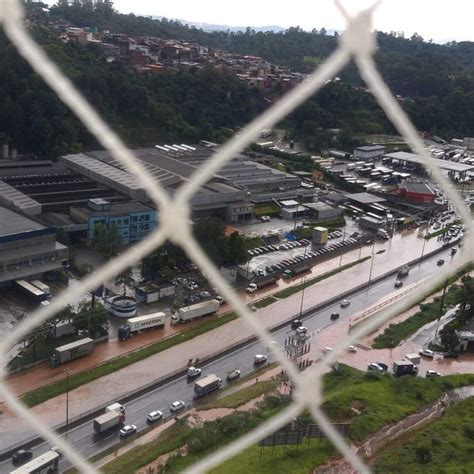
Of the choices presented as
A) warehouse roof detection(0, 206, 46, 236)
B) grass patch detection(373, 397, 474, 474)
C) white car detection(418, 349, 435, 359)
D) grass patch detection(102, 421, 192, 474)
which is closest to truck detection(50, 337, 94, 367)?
grass patch detection(102, 421, 192, 474)

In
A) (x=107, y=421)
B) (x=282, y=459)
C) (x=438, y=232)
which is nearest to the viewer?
(x=282, y=459)

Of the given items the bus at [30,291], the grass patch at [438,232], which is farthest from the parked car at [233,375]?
the grass patch at [438,232]

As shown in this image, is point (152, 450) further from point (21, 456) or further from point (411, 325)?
point (411, 325)

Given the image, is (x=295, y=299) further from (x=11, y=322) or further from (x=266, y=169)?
(x=266, y=169)

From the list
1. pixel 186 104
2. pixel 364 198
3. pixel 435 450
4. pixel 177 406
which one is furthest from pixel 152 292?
pixel 186 104

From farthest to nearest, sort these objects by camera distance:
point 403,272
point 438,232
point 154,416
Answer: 1. point 438,232
2. point 403,272
3. point 154,416

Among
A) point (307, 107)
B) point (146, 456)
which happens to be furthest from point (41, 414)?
point (307, 107)
